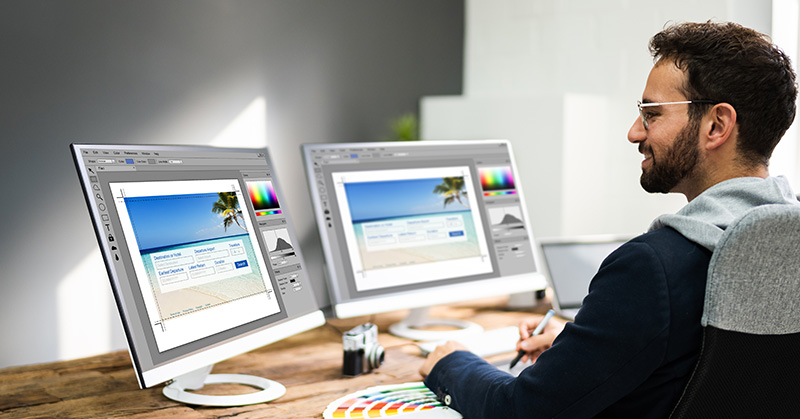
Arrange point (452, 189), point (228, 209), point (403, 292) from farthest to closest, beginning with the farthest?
point (452, 189) < point (403, 292) < point (228, 209)

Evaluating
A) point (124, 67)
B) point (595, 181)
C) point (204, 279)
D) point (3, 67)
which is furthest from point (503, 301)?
point (3, 67)

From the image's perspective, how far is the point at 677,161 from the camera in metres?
1.11

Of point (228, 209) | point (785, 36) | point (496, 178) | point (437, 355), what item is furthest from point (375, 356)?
point (785, 36)

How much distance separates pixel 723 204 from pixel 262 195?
0.95 meters

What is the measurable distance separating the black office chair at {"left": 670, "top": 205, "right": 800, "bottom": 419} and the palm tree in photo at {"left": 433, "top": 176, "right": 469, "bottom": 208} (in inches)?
40.1

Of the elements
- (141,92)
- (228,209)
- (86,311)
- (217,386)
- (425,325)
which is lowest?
(425,325)

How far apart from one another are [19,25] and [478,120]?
1666mm

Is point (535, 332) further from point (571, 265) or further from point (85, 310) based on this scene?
point (85, 310)

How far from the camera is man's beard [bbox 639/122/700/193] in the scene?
1.09 meters

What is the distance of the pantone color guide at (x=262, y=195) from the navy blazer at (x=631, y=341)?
0.74m

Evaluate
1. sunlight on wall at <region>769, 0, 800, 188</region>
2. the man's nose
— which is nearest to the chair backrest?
the man's nose

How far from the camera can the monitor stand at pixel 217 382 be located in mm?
1300

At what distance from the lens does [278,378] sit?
1.47 metres

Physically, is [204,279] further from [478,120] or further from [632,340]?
[478,120]
